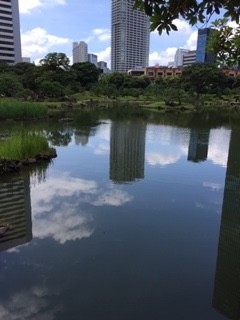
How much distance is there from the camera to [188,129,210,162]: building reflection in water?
1279 centimetres

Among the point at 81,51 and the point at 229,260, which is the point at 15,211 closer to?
the point at 229,260

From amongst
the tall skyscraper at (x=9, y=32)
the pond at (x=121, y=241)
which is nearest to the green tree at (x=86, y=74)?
the tall skyscraper at (x=9, y=32)

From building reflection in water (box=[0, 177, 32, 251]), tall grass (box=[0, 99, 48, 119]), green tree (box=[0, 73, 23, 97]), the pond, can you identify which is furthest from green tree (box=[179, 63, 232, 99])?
building reflection in water (box=[0, 177, 32, 251])

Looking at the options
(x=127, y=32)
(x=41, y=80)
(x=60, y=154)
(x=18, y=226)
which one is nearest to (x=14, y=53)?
(x=127, y=32)

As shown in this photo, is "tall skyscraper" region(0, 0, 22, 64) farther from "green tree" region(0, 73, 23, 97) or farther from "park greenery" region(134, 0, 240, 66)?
"park greenery" region(134, 0, 240, 66)

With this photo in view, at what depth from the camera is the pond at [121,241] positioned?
4.12 meters

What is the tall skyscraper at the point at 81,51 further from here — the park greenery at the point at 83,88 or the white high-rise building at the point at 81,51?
the park greenery at the point at 83,88

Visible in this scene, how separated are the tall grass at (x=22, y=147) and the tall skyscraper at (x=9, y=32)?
55.1 metres

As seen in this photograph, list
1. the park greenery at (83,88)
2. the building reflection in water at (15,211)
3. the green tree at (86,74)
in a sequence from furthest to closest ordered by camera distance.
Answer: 1. the green tree at (86,74)
2. the park greenery at (83,88)
3. the building reflection in water at (15,211)

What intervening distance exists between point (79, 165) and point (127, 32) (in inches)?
2842

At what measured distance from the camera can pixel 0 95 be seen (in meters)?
30.2

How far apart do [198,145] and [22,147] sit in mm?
8260

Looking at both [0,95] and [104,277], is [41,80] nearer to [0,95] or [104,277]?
[0,95]

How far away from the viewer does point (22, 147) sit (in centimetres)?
1047
